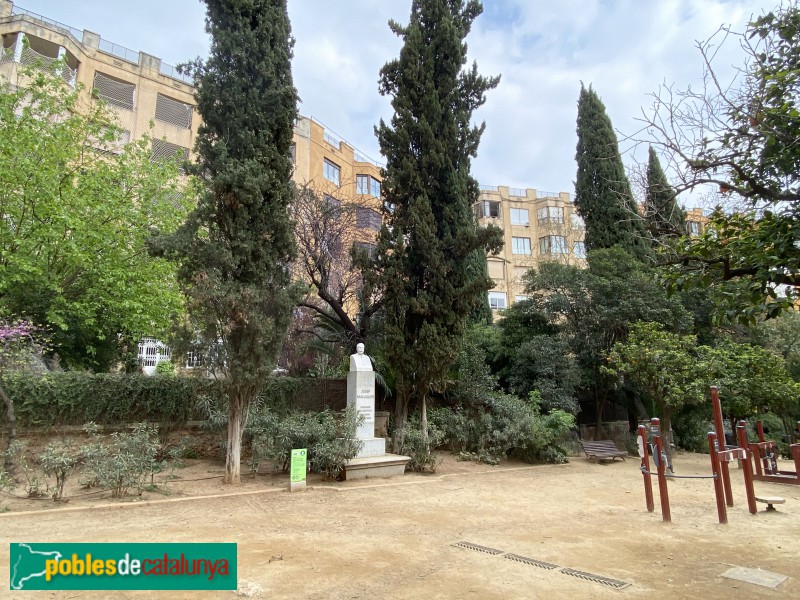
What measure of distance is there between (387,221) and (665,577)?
36.5 ft

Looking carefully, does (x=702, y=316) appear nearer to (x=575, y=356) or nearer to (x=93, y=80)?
(x=575, y=356)

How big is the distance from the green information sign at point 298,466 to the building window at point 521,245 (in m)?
40.6

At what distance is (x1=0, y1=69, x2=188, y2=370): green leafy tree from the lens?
12609 mm

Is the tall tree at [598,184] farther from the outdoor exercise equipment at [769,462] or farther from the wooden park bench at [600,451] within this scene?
the outdoor exercise equipment at [769,462]

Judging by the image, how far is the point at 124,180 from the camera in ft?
51.2

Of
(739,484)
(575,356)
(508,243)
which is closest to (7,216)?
(575,356)

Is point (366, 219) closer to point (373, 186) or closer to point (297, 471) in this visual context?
point (297, 471)

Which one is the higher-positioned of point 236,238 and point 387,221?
point 387,221

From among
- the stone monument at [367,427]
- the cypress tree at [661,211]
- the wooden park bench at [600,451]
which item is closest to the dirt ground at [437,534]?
the stone monument at [367,427]

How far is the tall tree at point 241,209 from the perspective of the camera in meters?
9.50

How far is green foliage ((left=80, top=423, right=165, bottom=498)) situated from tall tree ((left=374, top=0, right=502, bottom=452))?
586 centimetres

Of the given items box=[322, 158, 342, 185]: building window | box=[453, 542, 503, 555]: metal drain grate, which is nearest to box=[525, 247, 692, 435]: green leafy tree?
box=[453, 542, 503, 555]: metal drain grate

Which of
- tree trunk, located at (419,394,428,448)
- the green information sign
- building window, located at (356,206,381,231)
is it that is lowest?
the green information sign

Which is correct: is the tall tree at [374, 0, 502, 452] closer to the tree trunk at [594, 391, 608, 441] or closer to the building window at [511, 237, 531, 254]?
the tree trunk at [594, 391, 608, 441]
